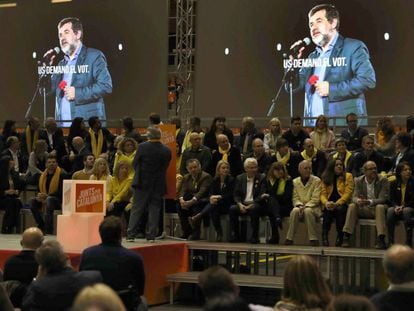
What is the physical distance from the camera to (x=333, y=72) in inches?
710

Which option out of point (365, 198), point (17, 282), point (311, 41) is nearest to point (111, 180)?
point (365, 198)

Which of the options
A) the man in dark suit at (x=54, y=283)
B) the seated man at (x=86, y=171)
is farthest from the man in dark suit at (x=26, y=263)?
the seated man at (x=86, y=171)

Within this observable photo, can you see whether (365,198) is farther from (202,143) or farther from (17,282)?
(17,282)

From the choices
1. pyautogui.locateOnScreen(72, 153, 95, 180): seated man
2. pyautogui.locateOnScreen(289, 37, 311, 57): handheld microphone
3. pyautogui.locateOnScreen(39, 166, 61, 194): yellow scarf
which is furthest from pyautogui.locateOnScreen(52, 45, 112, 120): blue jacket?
pyautogui.locateOnScreen(72, 153, 95, 180): seated man

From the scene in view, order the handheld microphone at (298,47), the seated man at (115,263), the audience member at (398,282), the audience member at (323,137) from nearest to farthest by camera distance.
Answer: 1. the audience member at (398,282)
2. the seated man at (115,263)
3. the audience member at (323,137)
4. the handheld microphone at (298,47)

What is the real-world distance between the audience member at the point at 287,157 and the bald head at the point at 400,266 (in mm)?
7247

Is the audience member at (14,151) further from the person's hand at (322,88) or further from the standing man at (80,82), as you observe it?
the person's hand at (322,88)

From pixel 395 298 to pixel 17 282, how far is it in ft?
12.6

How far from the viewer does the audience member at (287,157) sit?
41.8ft

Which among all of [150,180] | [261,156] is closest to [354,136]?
[261,156]

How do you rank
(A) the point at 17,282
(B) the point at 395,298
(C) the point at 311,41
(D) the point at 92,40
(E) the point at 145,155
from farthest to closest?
(D) the point at 92,40 → (C) the point at 311,41 → (E) the point at 145,155 → (A) the point at 17,282 → (B) the point at 395,298

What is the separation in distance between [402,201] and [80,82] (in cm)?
1190

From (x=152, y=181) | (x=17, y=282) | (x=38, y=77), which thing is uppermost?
(x=38, y=77)

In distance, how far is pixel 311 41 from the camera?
1845 centimetres
